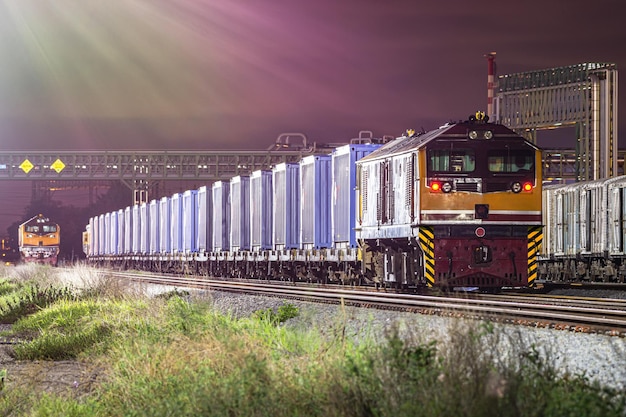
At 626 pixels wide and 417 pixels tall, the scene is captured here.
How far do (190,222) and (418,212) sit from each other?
28896 mm

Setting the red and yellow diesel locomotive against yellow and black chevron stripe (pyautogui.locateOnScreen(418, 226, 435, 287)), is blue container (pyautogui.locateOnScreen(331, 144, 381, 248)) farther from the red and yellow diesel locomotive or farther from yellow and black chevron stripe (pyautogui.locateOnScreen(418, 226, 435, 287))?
yellow and black chevron stripe (pyautogui.locateOnScreen(418, 226, 435, 287))

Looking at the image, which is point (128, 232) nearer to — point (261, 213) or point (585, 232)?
point (261, 213)

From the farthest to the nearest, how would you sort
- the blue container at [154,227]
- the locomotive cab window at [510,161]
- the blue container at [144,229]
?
the blue container at [144,229]
the blue container at [154,227]
the locomotive cab window at [510,161]

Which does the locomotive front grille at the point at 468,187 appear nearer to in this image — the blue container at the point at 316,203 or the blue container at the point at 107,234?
the blue container at the point at 316,203

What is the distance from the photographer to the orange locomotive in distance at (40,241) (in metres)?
77.8

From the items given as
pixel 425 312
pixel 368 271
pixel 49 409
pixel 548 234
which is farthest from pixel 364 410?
pixel 548 234

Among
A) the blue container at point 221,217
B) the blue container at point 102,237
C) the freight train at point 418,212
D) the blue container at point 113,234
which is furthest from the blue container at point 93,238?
the freight train at point 418,212

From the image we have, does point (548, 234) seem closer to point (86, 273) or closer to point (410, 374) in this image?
point (86, 273)

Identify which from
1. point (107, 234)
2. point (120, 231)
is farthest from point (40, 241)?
point (120, 231)

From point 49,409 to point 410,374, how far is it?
186 inches

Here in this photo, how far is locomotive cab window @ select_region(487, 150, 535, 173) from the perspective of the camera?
2061 cm

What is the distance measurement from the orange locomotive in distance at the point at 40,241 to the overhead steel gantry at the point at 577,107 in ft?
108

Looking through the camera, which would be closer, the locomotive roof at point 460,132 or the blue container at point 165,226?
the locomotive roof at point 460,132

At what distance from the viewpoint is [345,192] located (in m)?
27.3
